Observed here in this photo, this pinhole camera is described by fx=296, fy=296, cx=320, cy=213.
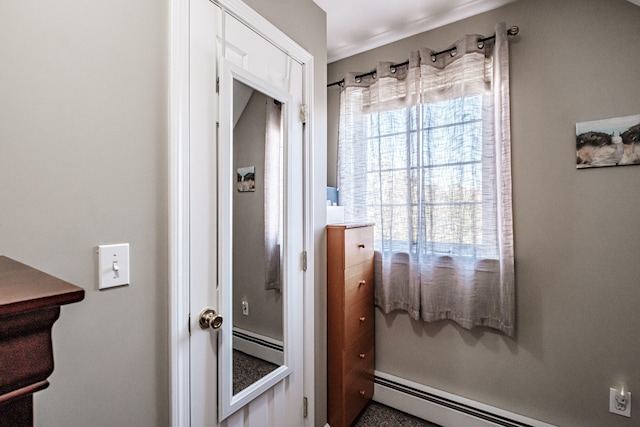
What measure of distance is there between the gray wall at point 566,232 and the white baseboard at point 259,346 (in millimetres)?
1323

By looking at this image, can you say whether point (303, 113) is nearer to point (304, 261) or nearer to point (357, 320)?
point (304, 261)

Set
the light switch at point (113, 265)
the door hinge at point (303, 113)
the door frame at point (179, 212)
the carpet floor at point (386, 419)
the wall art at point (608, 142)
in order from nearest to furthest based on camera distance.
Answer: the light switch at point (113, 265), the door frame at point (179, 212), the wall art at point (608, 142), the door hinge at point (303, 113), the carpet floor at point (386, 419)

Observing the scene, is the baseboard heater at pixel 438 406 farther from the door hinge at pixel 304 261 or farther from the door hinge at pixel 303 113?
the door hinge at pixel 303 113

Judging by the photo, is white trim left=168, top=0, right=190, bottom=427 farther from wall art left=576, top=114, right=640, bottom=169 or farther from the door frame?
wall art left=576, top=114, right=640, bottom=169

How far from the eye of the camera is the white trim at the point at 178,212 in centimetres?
102

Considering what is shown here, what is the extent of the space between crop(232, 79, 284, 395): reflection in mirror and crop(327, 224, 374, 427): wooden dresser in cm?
46

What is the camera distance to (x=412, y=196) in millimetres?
2129

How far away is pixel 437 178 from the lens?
2.05 metres

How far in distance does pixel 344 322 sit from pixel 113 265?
1.33 m

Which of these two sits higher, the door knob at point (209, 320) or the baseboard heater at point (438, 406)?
the door knob at point (209, 320)

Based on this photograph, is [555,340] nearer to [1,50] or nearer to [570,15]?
[570,15]

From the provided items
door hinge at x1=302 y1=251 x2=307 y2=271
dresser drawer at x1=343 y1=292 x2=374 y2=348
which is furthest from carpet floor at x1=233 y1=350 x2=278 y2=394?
dresser drawer at x1=343 y1=292 x2=374 y2=348

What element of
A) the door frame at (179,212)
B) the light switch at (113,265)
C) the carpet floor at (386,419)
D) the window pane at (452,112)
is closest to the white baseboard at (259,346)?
the door frame at (179,212)

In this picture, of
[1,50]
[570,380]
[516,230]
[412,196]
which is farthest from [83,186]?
[570,380]
